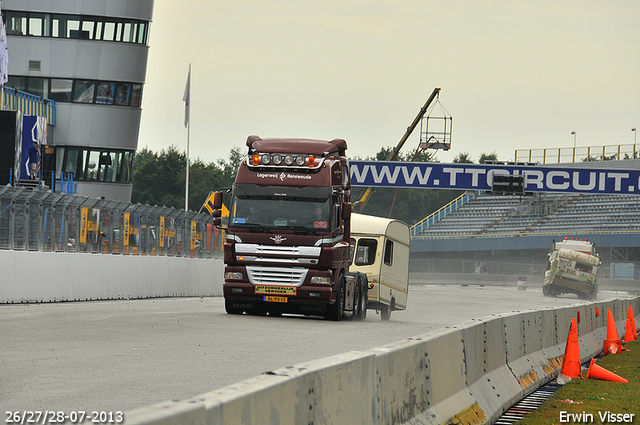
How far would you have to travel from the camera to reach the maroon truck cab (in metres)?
18.9

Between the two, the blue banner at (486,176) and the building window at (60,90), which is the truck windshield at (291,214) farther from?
the building window at (60,90)

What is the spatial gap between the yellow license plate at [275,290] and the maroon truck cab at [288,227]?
2cm

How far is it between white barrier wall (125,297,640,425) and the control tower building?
146ft

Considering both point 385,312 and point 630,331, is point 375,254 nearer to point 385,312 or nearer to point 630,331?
point 385,312


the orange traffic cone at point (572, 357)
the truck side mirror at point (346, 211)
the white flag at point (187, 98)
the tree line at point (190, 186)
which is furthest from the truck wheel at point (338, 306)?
the tree line at point (190, 186)

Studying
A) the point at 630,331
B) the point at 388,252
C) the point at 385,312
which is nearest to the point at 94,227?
the point at 388,252

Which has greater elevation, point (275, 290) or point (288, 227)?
point (288, 227)

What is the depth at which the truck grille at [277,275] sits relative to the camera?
19.1 m

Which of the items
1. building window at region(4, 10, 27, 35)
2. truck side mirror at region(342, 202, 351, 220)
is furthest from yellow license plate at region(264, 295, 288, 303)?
building window at region(4, 10, 27, 35)

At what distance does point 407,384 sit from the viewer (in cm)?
684

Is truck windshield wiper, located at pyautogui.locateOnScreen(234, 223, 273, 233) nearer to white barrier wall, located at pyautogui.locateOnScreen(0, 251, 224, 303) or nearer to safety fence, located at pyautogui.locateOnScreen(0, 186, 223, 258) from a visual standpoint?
white barrier wall, located at pyautogui.locateOnScreen(0, 251, 224, 303)

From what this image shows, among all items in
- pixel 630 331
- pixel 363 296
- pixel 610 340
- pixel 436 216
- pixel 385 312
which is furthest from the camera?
pixel 436 216

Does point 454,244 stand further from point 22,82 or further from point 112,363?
point 112,363

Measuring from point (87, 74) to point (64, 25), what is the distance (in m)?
2.97
